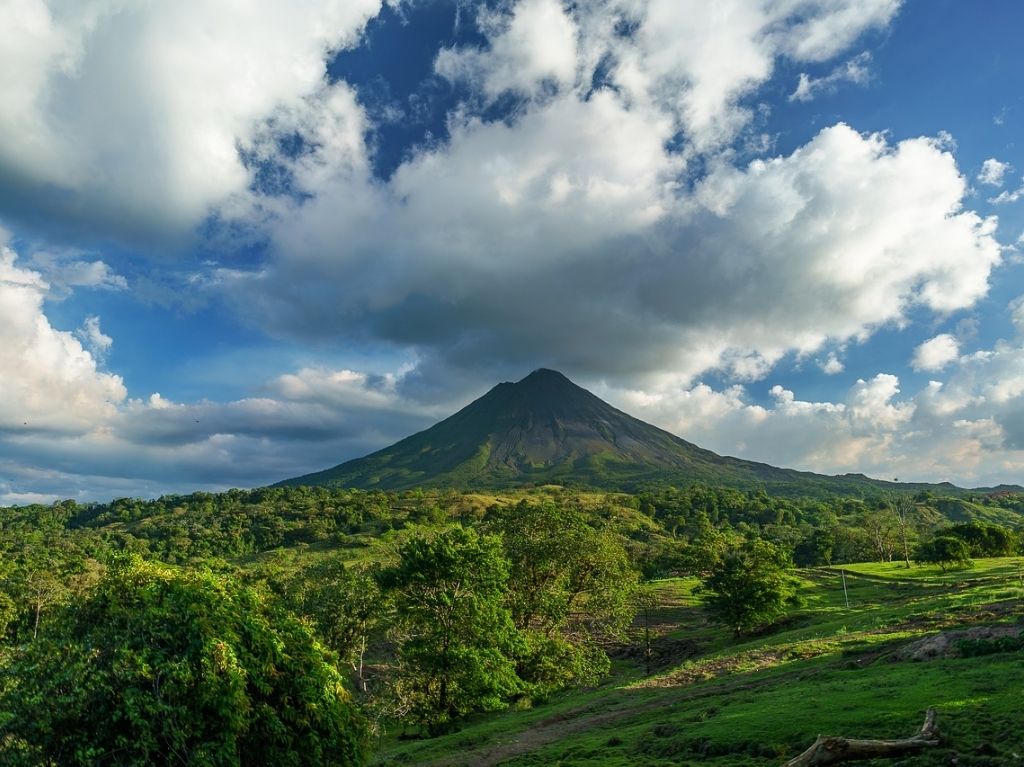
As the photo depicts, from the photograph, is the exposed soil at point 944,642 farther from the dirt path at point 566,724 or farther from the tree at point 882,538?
the tree at point 882,538

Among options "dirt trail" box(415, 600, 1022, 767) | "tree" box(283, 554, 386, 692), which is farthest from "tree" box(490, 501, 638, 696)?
"tree" box(283, 554, 386, 692)

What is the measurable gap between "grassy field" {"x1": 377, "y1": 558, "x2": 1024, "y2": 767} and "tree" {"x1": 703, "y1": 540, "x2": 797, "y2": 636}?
20.4ft

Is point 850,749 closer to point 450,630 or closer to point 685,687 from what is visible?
point 685,687

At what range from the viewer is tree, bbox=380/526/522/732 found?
102ft

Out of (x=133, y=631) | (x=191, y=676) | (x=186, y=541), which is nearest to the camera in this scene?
(x=191, y=676)

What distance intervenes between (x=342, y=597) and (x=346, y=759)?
3574cm

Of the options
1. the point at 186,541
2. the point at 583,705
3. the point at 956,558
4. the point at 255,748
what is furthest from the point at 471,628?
the point at 186,541

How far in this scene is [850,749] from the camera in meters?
13.0

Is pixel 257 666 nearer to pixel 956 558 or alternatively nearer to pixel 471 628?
pixel 471 628

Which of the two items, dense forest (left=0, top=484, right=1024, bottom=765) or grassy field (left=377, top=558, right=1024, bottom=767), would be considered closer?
dense forest (left=0, top=484, right=1024, bottom=765)

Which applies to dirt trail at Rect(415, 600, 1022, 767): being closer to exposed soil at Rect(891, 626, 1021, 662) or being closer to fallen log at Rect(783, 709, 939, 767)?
exposed soil at Rect(891, 626, 1021, 662)

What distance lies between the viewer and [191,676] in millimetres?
12492

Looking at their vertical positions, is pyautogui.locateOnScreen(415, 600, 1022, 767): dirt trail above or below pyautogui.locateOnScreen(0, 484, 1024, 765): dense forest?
below

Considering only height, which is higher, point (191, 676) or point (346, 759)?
point (191, 676)
